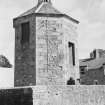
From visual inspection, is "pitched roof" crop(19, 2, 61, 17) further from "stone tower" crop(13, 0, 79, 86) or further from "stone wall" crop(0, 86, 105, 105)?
"stone wall" crop(0, 86, 105, 105)

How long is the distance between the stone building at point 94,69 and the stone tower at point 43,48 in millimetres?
20215

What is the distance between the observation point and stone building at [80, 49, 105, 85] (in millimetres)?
32388

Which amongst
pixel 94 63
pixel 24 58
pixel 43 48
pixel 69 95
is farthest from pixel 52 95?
pixel 94 63

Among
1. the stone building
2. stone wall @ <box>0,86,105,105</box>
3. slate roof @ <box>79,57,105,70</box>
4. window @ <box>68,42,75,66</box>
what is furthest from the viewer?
slate roof @ <box>79,57,105,70</box>

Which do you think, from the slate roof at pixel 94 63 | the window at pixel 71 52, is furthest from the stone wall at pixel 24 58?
the slate roof at pixel 94 63

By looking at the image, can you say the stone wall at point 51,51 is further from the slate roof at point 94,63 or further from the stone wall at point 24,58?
the slate roof at point 94,63

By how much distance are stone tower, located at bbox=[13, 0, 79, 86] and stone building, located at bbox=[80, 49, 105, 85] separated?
66.3 feet

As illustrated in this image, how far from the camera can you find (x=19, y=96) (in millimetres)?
8648

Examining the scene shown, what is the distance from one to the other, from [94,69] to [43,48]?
22.3 metres

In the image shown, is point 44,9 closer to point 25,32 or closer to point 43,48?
point 25,32

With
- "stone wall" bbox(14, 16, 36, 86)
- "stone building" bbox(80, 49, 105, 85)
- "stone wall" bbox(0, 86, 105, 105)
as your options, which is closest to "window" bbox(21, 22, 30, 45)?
"stone wall" bbox(14, 16, 36, 86)

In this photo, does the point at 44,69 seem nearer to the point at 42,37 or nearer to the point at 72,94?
the point at 42,37

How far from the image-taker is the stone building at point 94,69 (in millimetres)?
32388

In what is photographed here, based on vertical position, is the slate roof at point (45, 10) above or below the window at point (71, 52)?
above
